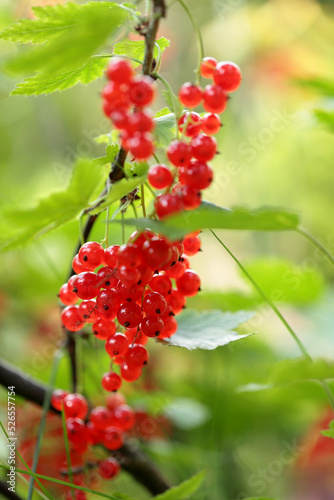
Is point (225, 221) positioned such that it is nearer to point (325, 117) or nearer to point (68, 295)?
point (68, 295)

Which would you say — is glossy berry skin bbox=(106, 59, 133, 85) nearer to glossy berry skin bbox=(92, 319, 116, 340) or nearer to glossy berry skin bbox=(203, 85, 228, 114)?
glossy berry skin bbox=(203, 85, 228, 114)

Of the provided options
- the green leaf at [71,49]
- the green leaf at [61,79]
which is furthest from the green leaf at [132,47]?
the green leaf at [71,49]

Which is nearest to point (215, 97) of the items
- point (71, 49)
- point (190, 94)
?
point (190, 94)

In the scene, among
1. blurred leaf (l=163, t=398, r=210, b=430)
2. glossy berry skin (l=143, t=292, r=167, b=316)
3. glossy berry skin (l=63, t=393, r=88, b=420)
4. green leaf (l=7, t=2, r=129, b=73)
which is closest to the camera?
green leaf (l=7, t=2, r=129, b=73)

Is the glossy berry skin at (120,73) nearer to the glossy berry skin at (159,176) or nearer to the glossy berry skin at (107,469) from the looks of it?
the glossy berry skin at (159,176)

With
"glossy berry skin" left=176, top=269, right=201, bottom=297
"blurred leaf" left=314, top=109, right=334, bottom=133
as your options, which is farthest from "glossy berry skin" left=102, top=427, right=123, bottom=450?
"blurred leaf" left=314, top=109, right=334, bottom=133

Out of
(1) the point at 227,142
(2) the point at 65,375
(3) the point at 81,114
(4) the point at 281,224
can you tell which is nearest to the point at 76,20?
(4) the point at 281,224

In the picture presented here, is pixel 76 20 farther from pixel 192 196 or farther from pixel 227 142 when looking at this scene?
pixel 227 142

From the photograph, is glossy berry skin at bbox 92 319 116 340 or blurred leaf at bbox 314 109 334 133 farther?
blurred leaf at bbox 314 109 334 133
